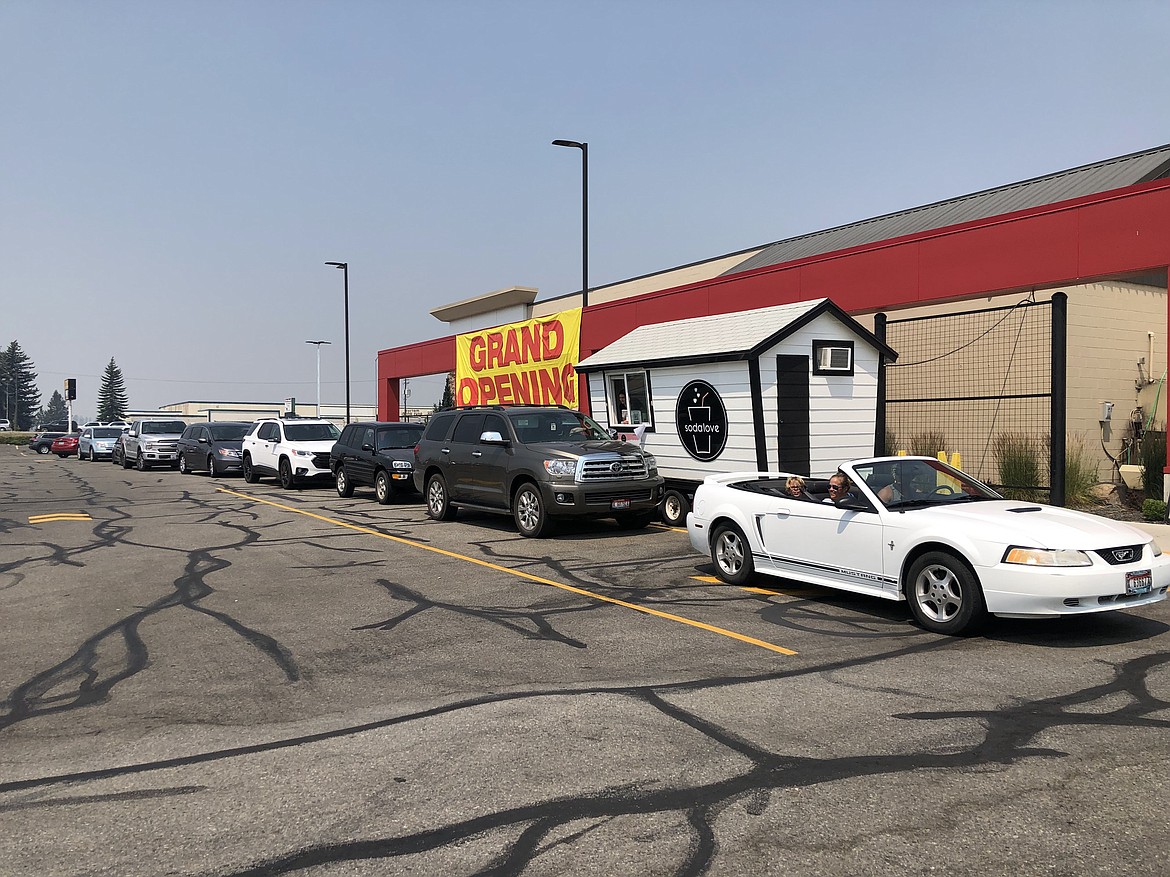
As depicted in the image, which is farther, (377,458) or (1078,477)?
(377,458)

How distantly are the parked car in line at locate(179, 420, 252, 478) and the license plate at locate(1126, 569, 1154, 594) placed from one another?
25.6 m

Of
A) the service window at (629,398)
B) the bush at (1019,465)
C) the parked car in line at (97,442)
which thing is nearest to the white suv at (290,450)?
the service window at (629,398)

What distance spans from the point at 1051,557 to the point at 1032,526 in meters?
0.40

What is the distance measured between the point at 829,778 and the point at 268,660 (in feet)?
13.9

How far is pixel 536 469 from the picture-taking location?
45.1 ft

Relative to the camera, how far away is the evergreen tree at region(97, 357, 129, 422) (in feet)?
523

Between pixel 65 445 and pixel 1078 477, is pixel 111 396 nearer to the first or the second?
pixel 65 445

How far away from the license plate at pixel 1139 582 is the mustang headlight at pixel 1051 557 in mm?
382

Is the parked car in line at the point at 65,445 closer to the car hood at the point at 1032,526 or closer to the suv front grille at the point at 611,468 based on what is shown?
the suv front grille at the point at 611,468

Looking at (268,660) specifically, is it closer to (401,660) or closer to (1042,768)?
(401,660)

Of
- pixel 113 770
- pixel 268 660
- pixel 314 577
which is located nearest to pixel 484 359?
pixel 314 577

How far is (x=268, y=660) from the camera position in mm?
7008

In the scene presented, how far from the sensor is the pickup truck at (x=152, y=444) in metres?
34.0

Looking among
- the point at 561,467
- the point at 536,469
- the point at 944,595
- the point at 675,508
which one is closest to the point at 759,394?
the point at 675,508
